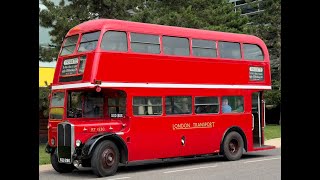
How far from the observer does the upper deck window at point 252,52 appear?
656 inches

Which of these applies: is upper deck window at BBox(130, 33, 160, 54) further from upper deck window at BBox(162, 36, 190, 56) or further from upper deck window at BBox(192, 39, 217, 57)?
upper deck window at BBox(192, 39, 217, 57)

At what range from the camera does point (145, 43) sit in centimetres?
1387

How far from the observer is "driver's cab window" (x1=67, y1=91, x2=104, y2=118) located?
13.8m

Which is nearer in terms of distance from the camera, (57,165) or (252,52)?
(57,165)

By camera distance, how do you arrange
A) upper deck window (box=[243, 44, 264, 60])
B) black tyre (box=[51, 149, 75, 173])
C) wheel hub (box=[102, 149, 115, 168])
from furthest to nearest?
upper deck window (box=[243, 44, 264, 60]) < black tyre (box=[51, 149, 75, 173]) < wheel hub (box=[102, 149, 115, 168])

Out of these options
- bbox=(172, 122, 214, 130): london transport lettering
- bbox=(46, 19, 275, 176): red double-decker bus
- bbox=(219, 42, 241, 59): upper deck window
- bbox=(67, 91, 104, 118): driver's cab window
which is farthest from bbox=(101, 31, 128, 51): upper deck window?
bbox=(219, 42, 241, 59): upper deck window

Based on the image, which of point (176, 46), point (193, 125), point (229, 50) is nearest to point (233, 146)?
point (193, 125)

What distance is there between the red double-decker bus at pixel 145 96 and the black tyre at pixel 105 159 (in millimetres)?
25

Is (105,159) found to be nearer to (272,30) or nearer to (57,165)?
(57,165)

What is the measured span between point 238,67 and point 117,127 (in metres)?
5.03

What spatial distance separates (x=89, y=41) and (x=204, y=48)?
3.80 metres

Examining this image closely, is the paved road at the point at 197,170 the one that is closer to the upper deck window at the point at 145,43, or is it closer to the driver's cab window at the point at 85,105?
the driver's cab window at the point at 85,105

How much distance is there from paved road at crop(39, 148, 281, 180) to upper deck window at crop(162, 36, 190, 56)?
333 cm
